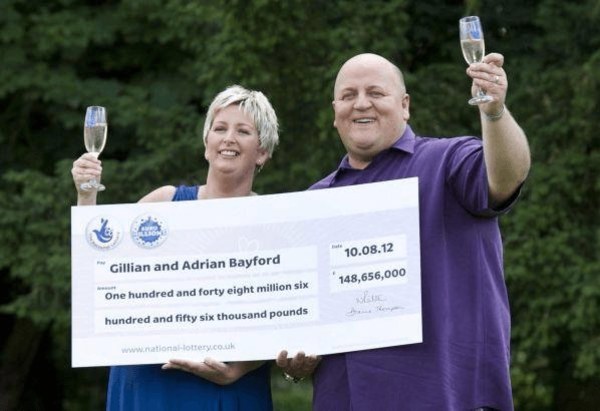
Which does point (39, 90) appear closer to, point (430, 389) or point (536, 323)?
point (536, 323)

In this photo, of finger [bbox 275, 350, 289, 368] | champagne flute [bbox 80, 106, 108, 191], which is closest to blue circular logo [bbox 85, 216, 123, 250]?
champagne flute [bbox 80, 106, 108, 191]

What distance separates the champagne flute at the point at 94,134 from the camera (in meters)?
5.33

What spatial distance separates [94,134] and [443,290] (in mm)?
1446

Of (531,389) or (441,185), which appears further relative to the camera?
(531,389)

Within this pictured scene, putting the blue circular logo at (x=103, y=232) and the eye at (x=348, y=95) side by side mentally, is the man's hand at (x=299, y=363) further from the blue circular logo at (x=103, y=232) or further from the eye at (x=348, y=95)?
the eye at (x=348, y=95)

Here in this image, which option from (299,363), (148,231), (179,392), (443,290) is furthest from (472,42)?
(179,392)

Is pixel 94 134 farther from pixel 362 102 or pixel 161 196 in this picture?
pixel 362 102

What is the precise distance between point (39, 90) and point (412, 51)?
10.9 feet

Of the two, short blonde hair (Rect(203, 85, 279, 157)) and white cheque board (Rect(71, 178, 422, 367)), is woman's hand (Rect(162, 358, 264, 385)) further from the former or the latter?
short blonde hair (Rect(203, 85, 279, 157))

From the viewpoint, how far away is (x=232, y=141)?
214 inches

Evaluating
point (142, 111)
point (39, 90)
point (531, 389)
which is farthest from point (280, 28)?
point (531, 389)

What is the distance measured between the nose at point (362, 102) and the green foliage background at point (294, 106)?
6.14 metres

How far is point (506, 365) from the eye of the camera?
4895 mm

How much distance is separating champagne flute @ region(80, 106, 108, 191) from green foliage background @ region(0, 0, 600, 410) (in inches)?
234
